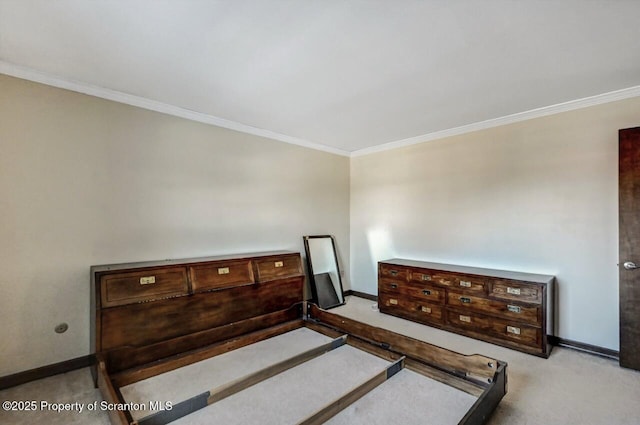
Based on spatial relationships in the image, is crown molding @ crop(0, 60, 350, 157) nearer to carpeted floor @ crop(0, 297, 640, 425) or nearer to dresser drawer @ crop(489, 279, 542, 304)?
carpeted floor @ crop(0, 297, 640, 425)

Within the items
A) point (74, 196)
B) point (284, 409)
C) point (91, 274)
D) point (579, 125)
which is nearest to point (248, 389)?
point (284, 409)

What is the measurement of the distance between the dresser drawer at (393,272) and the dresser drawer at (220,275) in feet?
6.17

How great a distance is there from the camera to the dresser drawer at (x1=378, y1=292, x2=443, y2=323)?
365 cm

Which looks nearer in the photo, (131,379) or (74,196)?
(131,379)

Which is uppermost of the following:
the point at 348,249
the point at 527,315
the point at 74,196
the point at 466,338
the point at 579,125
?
the point at 579,125

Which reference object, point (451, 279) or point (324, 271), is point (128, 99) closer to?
point (324, 271)

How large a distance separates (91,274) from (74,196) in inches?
28.8

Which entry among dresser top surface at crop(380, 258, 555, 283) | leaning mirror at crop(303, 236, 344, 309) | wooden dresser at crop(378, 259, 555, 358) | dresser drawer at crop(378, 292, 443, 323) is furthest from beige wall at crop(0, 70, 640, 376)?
dresser drawer at crop(378, 292, 443, 323)

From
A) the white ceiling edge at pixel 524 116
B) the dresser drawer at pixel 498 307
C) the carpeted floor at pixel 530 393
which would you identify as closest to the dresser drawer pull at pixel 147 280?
the carpeted floor at pixel 530 393

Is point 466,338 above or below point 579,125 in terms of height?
below

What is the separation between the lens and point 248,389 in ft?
7.33

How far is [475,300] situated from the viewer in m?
3.30

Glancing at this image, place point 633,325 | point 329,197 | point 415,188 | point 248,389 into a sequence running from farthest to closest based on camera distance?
point 329,197, point 415,188, point 633,325, point 248,389

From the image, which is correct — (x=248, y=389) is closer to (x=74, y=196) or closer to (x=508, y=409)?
(x=508, y=409)
